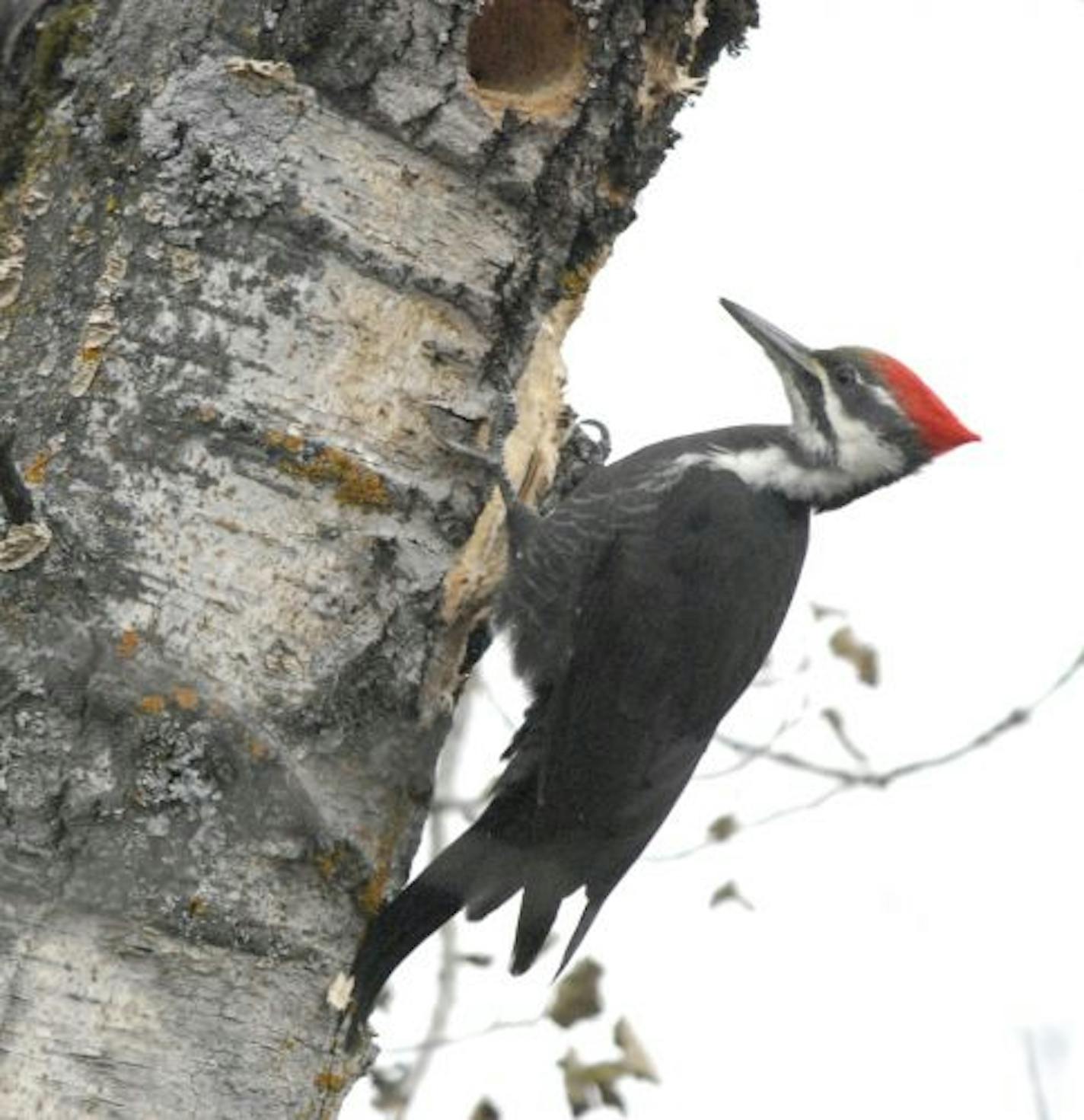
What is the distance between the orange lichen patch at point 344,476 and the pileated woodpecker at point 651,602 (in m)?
0.69

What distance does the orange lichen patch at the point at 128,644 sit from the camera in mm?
2424

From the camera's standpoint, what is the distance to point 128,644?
244cm

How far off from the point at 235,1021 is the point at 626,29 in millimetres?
1691

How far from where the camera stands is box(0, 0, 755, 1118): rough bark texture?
2314 mm

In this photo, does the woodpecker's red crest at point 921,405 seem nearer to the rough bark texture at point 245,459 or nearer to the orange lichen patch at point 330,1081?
the rough bark texture at point 245,459

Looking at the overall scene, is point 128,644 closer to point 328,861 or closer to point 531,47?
point 328,861

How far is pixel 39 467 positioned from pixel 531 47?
1157mm

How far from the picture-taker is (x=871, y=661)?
5070 mm

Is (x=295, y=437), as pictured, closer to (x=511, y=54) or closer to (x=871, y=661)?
(x=511, y=54)

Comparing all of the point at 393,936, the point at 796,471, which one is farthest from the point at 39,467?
the point at 796,471

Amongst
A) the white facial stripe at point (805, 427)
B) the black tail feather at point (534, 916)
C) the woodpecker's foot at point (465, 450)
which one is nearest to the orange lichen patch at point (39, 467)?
the woodpecker's foot at point (465, 450)

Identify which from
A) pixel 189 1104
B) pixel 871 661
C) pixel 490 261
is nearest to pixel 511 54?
pixel 490 261

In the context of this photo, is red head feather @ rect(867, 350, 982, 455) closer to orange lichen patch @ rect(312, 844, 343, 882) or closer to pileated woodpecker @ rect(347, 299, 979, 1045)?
pileated woodpecker @ rect(347, 299, 979, 1045)

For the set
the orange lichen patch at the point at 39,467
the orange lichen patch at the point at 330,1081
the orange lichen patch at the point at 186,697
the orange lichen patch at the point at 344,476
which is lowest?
the orange lichen patch at the point at 330,1081
